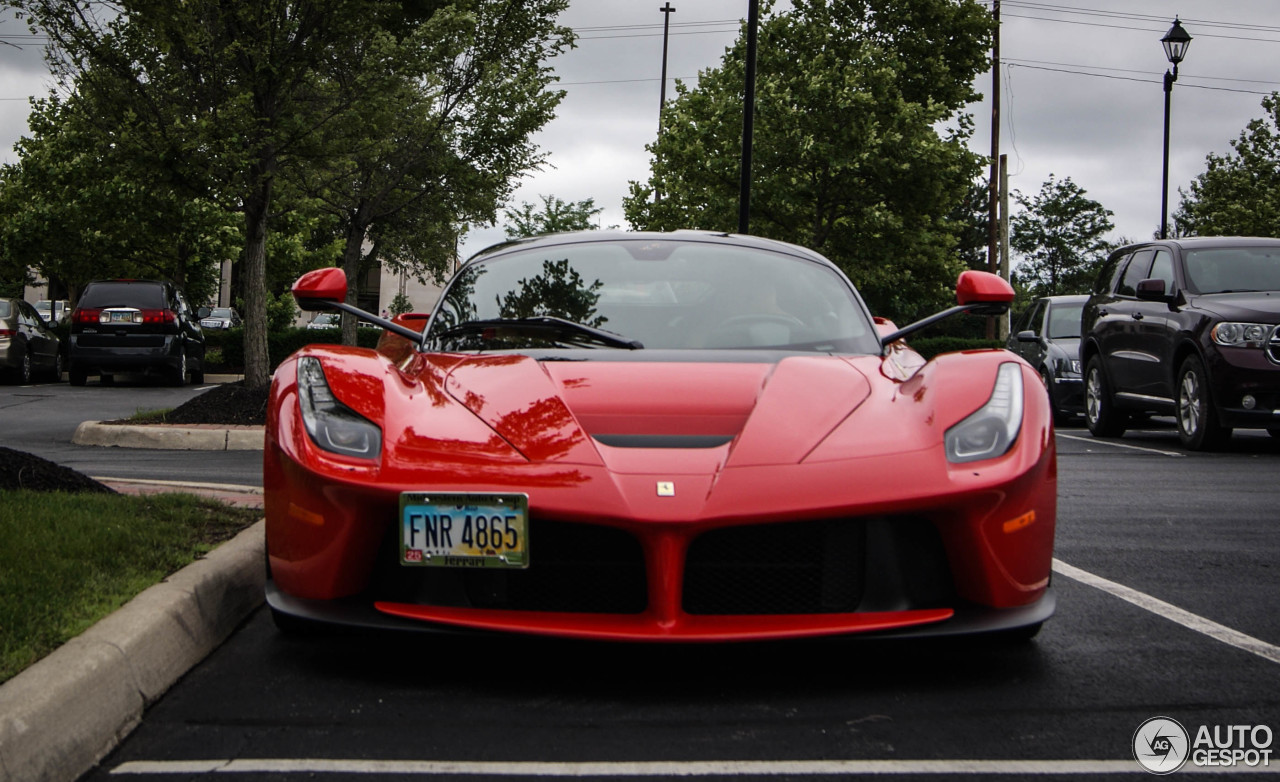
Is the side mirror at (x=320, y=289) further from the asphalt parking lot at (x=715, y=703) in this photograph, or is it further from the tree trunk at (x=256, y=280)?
the tree trunk at (x=256, y=280)

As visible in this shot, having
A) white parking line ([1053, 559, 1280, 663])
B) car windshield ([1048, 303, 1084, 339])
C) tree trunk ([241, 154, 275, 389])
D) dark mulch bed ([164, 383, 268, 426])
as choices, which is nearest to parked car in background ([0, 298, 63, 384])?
tree trunk ([241, 154, 275, 389])

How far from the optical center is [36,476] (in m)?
5.62

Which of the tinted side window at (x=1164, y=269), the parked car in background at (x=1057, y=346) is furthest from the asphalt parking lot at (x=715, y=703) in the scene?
the parked car in background at (x=1057, y=346)

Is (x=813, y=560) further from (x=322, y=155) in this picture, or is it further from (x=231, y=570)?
(x=322, y=155)

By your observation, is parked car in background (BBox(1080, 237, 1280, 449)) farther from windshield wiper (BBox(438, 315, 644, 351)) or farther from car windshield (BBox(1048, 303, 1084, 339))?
windshield wiper (BBox(438, 315, 644, 351))

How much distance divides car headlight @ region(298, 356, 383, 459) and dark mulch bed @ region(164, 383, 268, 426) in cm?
768

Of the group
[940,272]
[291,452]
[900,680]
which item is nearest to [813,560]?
[900,680]

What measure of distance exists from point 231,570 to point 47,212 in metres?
28.0

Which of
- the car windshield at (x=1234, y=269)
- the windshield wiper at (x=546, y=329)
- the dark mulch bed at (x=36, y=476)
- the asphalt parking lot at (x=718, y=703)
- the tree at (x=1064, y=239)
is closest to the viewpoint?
the asphalt parking lot at (x=718, y=703)

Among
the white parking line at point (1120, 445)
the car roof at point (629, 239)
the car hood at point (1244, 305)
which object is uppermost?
the car roof at point (629, 239)

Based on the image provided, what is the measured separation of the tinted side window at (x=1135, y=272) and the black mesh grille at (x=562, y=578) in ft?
30.3

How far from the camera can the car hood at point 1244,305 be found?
988 cm

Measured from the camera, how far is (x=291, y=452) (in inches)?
132

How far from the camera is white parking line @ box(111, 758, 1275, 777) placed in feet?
8.44
